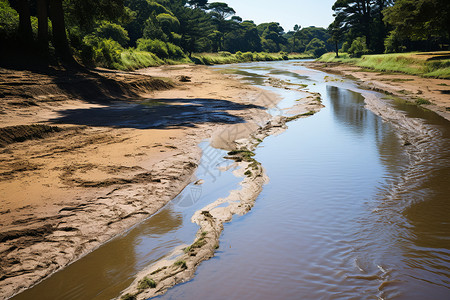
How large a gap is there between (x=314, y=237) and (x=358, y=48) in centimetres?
5600

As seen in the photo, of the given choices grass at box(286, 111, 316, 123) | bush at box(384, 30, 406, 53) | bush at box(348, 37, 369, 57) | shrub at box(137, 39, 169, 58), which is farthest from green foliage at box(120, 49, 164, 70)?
bush at box(348, 37, 369, 57)

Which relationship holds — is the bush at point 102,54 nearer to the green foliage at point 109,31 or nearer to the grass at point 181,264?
the green foliage at point 109,31

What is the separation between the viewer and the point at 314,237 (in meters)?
4.82

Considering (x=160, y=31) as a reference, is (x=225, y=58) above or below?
below

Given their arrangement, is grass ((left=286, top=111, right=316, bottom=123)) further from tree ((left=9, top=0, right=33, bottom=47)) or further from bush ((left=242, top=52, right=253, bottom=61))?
bush ((left=242, top=52, right=253, bottom=61))

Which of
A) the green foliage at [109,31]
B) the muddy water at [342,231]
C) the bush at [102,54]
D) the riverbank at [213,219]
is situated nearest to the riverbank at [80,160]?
the riverbank at [213,219]

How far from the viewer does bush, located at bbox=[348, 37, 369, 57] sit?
52.7 meters

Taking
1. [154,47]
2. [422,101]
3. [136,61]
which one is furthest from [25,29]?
[154,47]

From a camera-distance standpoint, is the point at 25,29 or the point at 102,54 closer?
the point at 25,29

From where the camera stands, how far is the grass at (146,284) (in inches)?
146

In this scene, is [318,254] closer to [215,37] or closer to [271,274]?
[271,274]

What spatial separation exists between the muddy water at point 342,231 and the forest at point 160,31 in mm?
14747

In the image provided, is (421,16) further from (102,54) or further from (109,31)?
(109,31)

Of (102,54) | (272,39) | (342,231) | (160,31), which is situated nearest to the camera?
(342,231)
